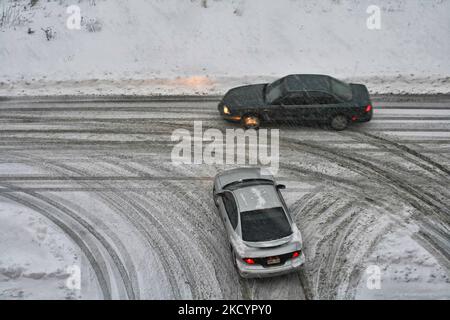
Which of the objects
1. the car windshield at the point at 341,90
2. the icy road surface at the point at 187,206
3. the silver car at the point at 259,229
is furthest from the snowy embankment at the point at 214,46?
the silver car at the point at 259,229

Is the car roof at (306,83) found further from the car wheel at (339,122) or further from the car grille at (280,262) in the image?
the car grille at (280,262)

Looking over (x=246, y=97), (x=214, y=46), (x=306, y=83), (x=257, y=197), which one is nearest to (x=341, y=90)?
(x=306, y=83)

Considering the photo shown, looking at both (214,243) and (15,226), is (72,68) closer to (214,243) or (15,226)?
(15,226)

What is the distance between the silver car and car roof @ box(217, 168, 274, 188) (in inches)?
6.6

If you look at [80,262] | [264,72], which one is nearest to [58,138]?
[80,262]

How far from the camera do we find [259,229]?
34.7 ft

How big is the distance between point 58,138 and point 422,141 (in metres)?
11.5

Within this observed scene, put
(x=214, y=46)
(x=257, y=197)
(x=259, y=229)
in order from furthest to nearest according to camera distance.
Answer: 1. (x=214, y=46)
2. (x=257, y=197)
3. (x=259, y=229)

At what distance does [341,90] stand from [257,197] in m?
5.87

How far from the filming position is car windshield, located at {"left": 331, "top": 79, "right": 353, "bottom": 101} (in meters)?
15.0

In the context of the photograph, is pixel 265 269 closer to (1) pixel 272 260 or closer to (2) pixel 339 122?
(1) pixel 272 260

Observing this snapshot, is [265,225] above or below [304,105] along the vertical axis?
below

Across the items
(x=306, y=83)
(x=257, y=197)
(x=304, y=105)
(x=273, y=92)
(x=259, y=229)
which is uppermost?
(x=306, y=83)

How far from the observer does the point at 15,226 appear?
465 inches
